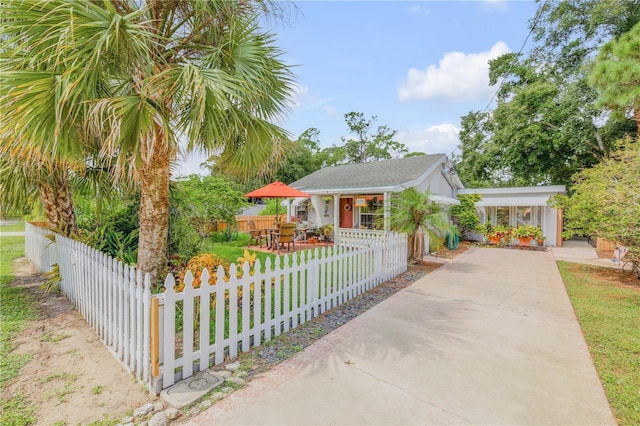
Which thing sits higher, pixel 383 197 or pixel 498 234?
pixel 383 197

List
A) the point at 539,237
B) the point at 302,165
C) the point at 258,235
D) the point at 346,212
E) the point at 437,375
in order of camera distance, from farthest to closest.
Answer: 1. the point at 302,165
2. the point at 346,212
3. the point at 539,237
4. the point at 258,235
5. the point at 437,375

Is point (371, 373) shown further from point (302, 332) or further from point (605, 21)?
point (605, 21)

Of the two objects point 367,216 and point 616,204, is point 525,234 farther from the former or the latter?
point 616,204

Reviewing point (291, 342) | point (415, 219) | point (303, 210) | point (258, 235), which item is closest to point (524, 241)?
point (415, 219)

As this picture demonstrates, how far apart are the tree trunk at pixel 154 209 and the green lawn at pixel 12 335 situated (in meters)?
1.69

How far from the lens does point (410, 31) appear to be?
35.6ft

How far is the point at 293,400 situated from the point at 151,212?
11.2ft

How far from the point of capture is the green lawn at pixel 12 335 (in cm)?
269

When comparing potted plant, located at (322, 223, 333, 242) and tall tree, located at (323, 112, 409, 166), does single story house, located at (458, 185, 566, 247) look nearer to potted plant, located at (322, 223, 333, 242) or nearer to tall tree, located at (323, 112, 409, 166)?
potted plant, located at (322, 223, 333, 242)

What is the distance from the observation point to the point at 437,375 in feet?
11.3

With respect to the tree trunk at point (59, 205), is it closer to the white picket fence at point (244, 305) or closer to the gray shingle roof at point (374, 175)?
the white picket fence at point (244, 305)

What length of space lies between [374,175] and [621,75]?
1024 cm

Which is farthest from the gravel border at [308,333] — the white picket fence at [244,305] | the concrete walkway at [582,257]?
the concrete walkway at [582,257]

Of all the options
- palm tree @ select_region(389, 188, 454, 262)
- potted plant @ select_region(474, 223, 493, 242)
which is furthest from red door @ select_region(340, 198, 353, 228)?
potted plant @ select_region(474, 223, 493, 242)
